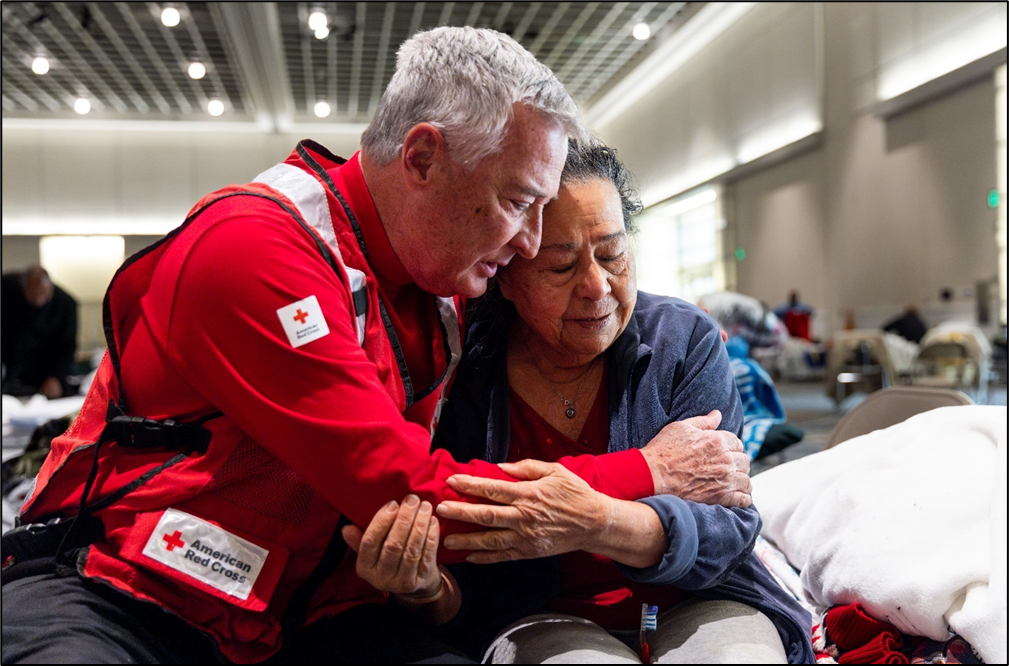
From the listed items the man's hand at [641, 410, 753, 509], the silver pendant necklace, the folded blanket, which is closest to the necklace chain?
the silver pendant necklace

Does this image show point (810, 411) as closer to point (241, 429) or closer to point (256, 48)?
point (241, 429)

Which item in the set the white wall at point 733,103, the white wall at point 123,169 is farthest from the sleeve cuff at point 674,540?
the white wall at point 123,169

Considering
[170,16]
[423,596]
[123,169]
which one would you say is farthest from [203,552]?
[123,169]

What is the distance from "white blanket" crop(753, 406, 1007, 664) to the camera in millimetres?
1340

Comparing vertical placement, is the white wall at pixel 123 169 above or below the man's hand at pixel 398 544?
above

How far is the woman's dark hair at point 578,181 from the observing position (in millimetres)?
1482

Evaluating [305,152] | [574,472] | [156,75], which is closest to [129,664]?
[574,472]

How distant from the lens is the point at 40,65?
13141 millimetres

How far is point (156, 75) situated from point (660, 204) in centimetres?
1011

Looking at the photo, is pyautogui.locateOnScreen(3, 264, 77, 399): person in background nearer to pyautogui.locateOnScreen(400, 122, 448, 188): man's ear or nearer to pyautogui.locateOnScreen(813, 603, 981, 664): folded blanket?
pyautogui.locateOnScreen(400, 122, 448, 188): man's ear

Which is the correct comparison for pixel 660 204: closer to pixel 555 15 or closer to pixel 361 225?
pixel 555 15

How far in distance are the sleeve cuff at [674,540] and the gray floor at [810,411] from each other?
3453 millimetres

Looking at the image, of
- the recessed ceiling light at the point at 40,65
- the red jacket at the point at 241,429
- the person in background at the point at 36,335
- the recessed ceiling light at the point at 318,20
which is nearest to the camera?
the red jacket at the point at 241,429

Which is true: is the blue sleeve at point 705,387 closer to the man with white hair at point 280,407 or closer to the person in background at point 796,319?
the man with white hair at point 280,407
